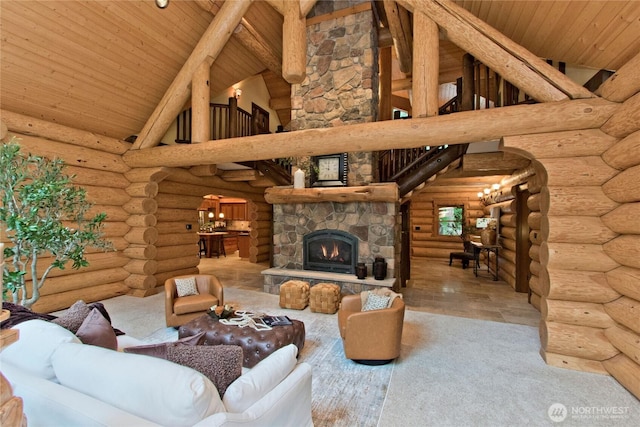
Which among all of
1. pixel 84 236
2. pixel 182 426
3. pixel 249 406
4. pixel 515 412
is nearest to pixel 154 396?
pixel 182 426

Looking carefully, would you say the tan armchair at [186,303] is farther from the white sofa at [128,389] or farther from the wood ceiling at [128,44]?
the wood ceiling at [128,44]

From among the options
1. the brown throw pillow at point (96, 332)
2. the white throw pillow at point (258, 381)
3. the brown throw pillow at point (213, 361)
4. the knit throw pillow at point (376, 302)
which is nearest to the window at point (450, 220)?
the knit throw pillow at point (376, 302)

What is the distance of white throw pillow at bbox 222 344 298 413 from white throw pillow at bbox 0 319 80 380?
1.12m

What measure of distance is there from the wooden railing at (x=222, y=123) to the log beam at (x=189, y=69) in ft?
→ 1.98

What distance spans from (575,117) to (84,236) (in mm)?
5247

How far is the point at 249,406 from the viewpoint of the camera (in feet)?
5.26

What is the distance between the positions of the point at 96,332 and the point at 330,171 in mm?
4277

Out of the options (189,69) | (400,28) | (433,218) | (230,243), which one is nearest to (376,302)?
(400,28)

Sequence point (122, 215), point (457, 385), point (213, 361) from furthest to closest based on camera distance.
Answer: point (122, 215) < point (457, 385) < point (213, 361)

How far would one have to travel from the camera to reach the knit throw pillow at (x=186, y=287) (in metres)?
4.39

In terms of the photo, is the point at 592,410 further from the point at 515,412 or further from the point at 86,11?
the point at 86,11

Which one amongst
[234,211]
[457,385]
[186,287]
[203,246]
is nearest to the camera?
[457,385]

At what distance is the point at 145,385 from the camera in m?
1.39

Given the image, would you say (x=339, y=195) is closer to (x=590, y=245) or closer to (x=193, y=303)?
(x=193, y=303)
